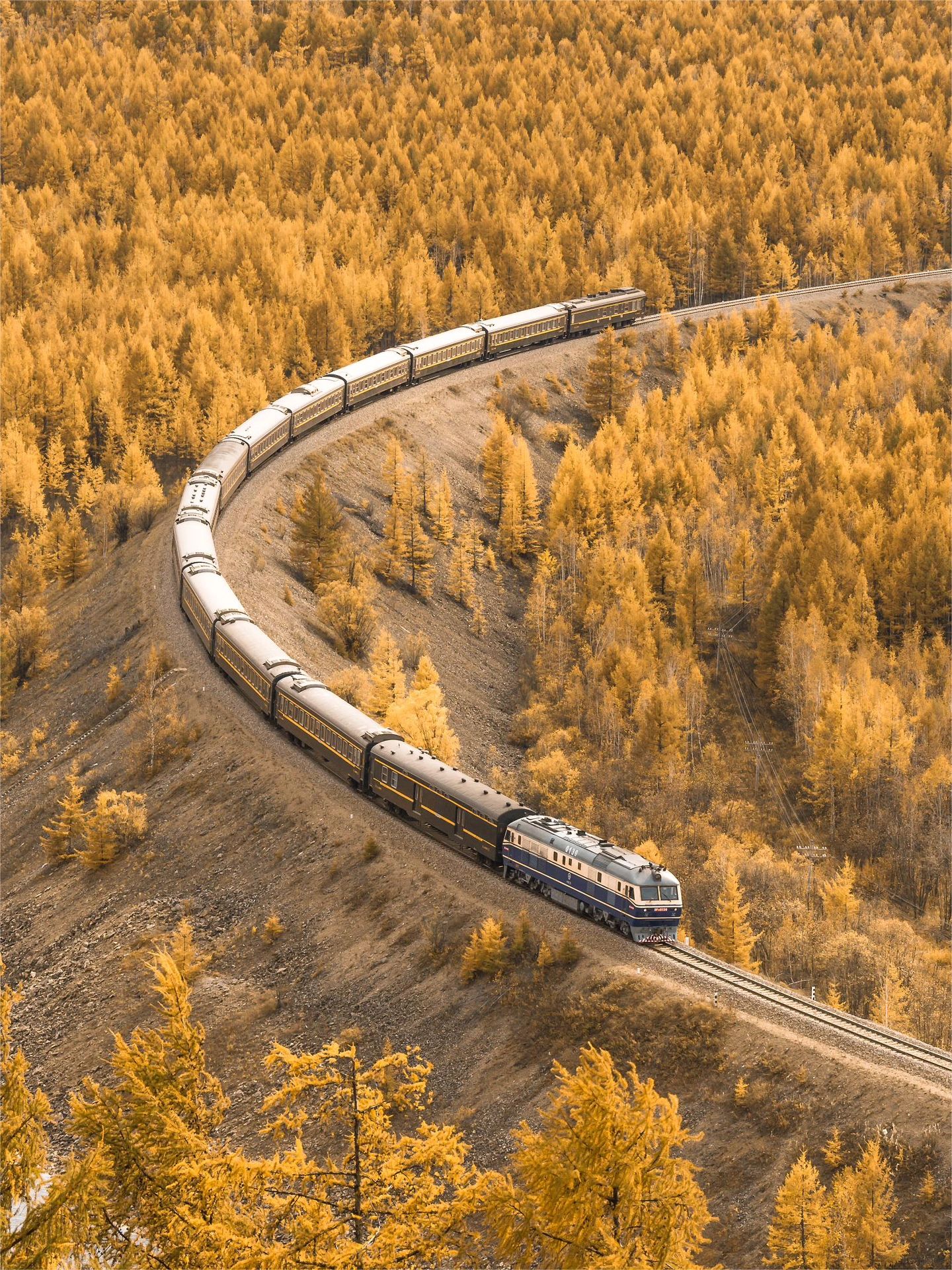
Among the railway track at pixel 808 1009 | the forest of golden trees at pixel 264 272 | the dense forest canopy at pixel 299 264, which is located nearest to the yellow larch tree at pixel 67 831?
the forest of golden trees at pixel 264 272

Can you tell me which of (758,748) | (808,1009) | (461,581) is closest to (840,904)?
(758,748)

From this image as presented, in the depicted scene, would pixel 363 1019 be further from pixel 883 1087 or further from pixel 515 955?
pixel 883 1087

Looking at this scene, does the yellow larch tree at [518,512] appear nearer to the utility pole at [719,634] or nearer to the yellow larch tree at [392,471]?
the yellow larch tree at [392,471]

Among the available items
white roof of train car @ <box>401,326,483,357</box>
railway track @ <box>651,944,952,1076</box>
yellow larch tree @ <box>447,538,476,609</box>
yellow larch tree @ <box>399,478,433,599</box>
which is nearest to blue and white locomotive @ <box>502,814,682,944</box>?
railway track @ <box>651,944,952,1076</box>

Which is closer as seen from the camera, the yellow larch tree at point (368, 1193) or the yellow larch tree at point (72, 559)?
the yellow larch tree at point (368, 1193)

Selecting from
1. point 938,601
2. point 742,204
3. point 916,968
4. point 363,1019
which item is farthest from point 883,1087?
point 742,204

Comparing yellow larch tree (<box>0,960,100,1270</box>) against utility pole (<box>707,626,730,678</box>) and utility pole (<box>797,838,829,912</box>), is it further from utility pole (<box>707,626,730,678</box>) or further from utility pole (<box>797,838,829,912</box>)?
utility pole (<box>707,626,730,678</box>)

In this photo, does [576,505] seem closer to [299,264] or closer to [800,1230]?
[299,264]
